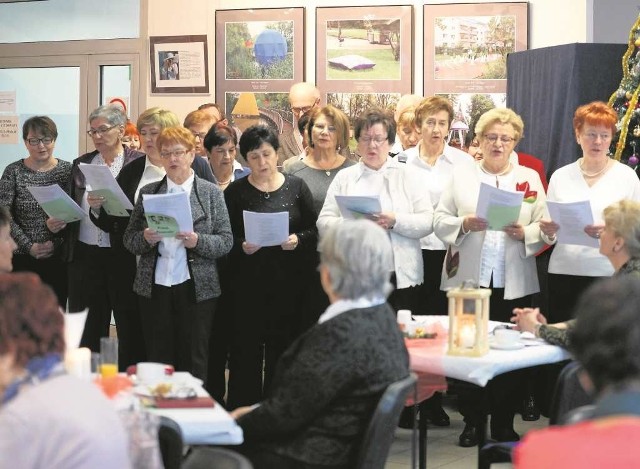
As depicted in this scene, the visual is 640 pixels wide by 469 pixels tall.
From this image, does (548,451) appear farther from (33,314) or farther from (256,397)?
(256,397)

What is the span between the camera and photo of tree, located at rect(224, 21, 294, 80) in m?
9.73

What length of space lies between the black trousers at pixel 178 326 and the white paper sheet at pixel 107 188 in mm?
560

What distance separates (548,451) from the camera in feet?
5.85

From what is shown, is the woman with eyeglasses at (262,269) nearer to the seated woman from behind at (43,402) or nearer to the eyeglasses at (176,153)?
the eyeglasses at (176,153)

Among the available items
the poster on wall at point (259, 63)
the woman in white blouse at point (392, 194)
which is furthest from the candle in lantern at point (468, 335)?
the poster on wall at point (259, 63)

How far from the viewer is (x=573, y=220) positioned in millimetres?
5551

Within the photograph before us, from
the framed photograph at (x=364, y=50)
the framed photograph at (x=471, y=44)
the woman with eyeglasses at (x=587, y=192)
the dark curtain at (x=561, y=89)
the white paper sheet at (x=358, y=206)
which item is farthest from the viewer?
the framed photograph at (x=364, y=50)

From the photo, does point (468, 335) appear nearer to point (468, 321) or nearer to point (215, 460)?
point (468, 321)

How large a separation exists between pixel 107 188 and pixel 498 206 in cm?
214

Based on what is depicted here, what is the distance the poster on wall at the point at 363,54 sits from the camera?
9391 mm

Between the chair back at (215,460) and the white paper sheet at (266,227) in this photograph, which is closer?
the chair back at (215,460)

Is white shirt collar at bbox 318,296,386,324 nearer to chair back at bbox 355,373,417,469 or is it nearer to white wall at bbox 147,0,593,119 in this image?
chair back at bbox 355,373,417,469

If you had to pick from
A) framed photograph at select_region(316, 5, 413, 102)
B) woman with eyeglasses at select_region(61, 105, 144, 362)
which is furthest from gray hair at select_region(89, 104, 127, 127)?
framed photograph at select_region(316, 5, 413, 102)

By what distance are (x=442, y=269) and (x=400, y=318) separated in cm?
154
